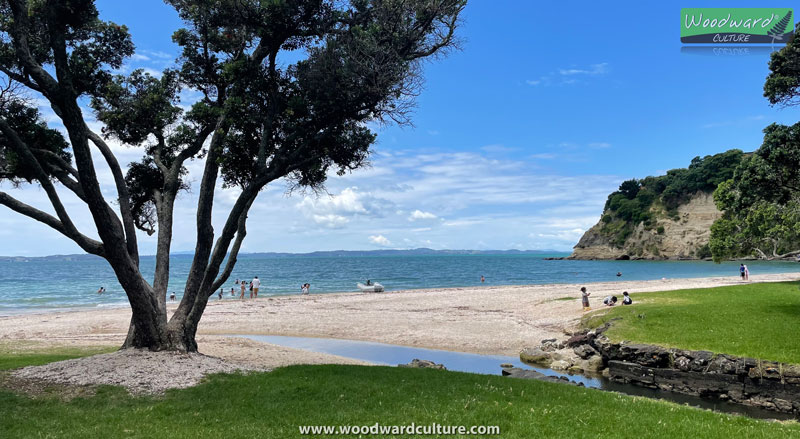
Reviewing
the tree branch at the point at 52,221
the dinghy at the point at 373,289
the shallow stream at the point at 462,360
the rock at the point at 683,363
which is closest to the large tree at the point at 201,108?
the tree branch at the point at 52,221

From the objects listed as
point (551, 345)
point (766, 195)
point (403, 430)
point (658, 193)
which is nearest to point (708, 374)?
point (551, 345)

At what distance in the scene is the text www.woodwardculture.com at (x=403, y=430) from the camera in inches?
304

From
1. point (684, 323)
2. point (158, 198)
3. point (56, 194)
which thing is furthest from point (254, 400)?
point (684, 323)

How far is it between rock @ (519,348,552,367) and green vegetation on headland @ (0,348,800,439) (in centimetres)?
844

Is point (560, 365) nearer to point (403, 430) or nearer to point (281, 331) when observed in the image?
point (403, 430)

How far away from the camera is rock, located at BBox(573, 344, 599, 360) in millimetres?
→ 19031

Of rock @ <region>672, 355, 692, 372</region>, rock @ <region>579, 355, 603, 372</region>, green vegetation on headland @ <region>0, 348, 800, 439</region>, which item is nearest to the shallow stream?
rock @ <region>579, 355, 603, 372</region>

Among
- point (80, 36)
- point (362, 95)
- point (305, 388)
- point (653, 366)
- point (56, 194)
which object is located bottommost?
point (653, 366)

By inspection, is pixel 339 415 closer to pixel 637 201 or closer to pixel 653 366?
pixel 653 366

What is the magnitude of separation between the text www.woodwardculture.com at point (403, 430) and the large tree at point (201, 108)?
847cm

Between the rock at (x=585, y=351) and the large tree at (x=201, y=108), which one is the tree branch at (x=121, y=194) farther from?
the rock at (x=585, y=351)

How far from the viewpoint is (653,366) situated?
1614 cm

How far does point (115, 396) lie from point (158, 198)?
27.4 feet

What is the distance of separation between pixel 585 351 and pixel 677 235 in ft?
473
